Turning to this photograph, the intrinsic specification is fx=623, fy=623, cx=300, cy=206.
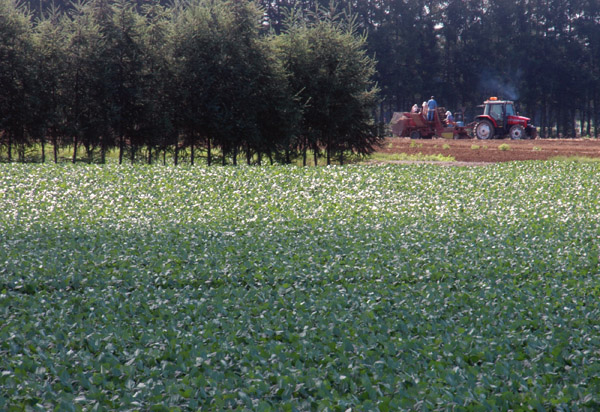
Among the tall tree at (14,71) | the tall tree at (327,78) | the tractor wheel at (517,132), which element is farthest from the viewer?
the tractor wheel at (517,132)

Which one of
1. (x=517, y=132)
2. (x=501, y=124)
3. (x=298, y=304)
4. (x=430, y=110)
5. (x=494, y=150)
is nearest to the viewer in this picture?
(x=298, y=304)

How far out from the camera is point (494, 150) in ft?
99.1

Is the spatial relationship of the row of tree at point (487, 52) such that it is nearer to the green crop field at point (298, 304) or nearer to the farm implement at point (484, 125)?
the farm implement at point (484, 125)

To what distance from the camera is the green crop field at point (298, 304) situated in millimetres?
4238

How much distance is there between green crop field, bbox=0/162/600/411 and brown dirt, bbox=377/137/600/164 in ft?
49.0

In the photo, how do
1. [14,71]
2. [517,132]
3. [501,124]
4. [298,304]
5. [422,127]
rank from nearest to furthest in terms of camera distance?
1. [298,304]
2. [14,71]
3. [517,132]
4. [501,124]
5. [422,127]

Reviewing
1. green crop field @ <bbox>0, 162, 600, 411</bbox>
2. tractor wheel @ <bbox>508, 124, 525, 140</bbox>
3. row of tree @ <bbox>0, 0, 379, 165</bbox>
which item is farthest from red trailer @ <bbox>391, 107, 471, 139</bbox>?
green crop field @ <bbox>0, 162, 600, 411</bbox>

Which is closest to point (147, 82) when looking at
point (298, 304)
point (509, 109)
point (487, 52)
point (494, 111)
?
Answer: point (298, 304)

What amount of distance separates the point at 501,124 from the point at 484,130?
3.47 ft

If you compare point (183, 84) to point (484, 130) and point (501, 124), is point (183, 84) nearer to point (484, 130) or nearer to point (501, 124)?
point (484, 130)

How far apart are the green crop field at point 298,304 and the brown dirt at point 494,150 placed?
14.9 m

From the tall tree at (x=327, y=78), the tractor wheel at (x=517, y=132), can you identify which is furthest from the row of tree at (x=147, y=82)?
the tractor wheel at (x=517, y=132)

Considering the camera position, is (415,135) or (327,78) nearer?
(327,78)

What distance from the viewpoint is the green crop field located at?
4.24 metres
